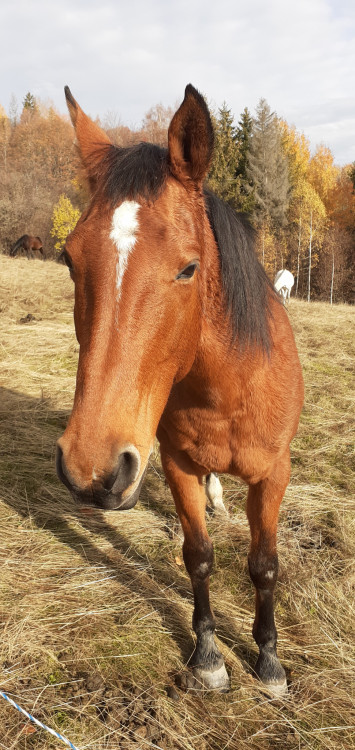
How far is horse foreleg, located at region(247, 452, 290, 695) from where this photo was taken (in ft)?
7.62

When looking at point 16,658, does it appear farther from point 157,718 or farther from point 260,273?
point 260,273

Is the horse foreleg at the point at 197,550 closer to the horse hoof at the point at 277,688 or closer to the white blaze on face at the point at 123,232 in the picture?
the horse hoof at the point at 277,688

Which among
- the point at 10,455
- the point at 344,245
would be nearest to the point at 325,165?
the point at 344,245

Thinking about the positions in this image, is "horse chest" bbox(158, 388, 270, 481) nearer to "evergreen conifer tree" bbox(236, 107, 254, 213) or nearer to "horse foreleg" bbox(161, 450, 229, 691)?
"horse foreleg" bbox(161, 450, 229, 691)

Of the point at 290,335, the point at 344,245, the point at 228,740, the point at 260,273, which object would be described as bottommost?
the point at 228,740

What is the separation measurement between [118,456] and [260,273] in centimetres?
138

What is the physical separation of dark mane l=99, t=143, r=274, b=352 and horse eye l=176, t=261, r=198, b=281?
26 centimetres

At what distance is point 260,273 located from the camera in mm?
2270

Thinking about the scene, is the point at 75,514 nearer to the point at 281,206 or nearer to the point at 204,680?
the point at 204,680

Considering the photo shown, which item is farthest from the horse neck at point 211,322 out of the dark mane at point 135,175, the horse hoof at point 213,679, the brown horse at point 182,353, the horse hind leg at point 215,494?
the horse hind leg at point 215,494

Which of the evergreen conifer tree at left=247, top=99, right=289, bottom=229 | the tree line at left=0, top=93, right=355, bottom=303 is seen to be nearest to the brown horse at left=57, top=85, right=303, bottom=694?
the tree line at left=0, top=93, right=355, bottom=303

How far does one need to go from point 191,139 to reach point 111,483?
1239 millimetres

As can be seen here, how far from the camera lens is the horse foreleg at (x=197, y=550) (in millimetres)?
2365

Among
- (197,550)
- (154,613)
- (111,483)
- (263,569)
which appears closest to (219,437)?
(197,550)
